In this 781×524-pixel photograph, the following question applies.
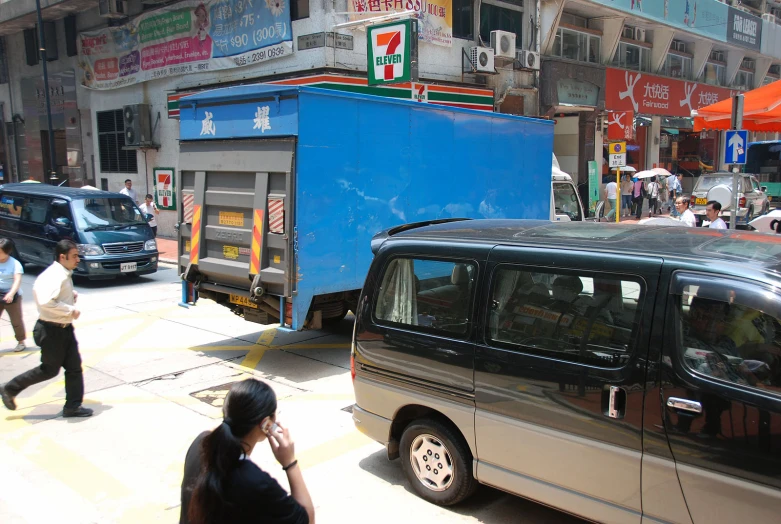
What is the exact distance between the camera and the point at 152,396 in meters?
6.68

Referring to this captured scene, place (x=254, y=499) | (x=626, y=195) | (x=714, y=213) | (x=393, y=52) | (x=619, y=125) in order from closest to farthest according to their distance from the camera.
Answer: (x=254, y=499), (x=714, y=213), (x=393, y=52), (x=619, y=125), (x=626, y=195)

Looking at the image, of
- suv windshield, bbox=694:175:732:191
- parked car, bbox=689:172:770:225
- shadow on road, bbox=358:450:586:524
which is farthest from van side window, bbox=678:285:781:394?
suv windshield, bbox=694:175:732:191

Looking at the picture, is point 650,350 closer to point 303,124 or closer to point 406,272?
point 406,272

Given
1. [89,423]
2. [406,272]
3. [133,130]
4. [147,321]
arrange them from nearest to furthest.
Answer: [406,272], [89,423], [147,321], [133,130]

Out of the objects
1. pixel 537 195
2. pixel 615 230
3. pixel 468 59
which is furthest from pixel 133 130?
pixel 615 230

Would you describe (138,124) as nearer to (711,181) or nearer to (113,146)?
(113,146)

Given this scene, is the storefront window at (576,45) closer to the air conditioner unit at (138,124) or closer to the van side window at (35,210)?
the air conditioner unit at (138,124)

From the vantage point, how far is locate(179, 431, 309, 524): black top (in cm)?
206

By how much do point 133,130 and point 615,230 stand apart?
60.3 feet

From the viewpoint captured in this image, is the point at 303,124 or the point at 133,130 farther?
the point at 133,130

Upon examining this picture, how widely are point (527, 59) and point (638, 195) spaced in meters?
8.30

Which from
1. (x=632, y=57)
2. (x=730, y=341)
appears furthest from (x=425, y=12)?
(x=730, y=341)

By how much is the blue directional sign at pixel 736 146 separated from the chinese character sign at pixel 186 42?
9.55 metres

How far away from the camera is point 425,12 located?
1616cm
